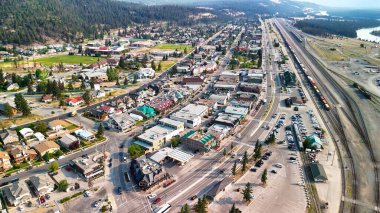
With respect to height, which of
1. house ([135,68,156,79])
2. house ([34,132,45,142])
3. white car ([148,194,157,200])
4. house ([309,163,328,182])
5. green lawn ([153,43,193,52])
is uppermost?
green lawn ([153,43,193,52])

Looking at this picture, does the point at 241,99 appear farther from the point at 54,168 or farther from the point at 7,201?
the point at 7,201

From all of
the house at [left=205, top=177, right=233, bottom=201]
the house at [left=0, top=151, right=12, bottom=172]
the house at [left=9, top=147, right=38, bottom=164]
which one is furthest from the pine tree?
the house at [left=0, top=151, right=12, bottom=172]

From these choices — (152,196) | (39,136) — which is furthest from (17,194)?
(39,136)

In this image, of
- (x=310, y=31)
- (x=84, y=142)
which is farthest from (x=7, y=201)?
(x=310, y=31)

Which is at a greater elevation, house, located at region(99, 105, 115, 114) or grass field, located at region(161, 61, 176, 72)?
grass field, located at region(161, 61, 176, 72)

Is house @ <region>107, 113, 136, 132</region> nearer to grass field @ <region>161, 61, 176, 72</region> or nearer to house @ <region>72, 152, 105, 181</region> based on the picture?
house @ <region>72, 152, 105, 181</region>

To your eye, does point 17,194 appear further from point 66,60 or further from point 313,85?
point 66,60

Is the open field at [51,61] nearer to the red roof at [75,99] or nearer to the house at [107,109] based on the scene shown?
the red roof at [75,99]

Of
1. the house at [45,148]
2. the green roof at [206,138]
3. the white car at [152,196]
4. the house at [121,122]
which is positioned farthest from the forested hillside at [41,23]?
the white car at [152,196]
